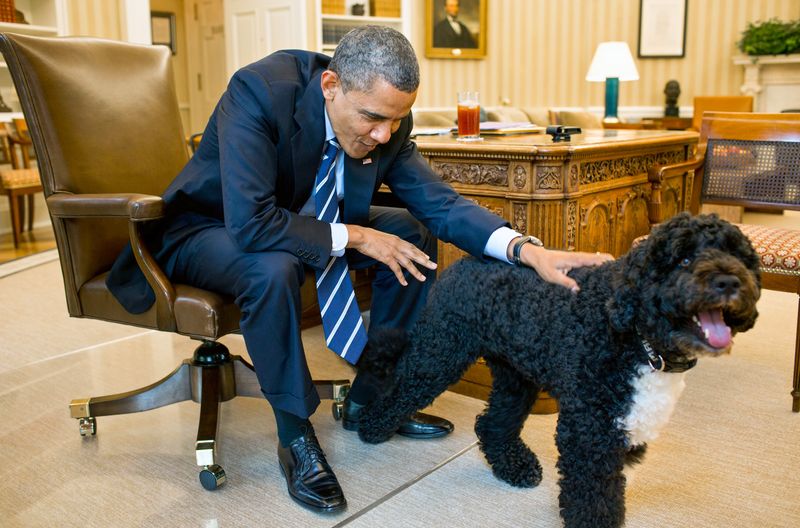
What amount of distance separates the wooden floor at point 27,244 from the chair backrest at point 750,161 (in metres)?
4.11

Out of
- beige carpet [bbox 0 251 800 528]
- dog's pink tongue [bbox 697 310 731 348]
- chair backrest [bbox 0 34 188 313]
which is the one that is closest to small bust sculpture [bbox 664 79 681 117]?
beige carpet [bbox 0 251 800 528]

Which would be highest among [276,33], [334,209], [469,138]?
[276,33]

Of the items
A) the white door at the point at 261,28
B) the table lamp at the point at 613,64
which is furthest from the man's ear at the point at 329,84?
the table lamp at the point at 613,64

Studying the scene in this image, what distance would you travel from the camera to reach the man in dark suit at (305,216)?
1.71 m

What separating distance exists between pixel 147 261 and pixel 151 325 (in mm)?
180

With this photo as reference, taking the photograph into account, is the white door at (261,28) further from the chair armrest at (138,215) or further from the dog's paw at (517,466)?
the dog's paw at (517,466)

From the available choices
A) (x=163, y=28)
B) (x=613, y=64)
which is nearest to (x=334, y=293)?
(x=613, y=64)

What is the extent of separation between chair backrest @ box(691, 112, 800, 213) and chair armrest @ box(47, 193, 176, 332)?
2076 millimetres

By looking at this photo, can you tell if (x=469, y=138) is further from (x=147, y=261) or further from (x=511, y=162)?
(x=147, y=261)

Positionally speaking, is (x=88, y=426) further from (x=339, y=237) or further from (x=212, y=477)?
(x=339, y=237)

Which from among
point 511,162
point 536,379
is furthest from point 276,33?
point 536,379

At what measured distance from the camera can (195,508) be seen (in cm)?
177

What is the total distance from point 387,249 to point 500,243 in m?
0.30

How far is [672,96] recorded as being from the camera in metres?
7.74
